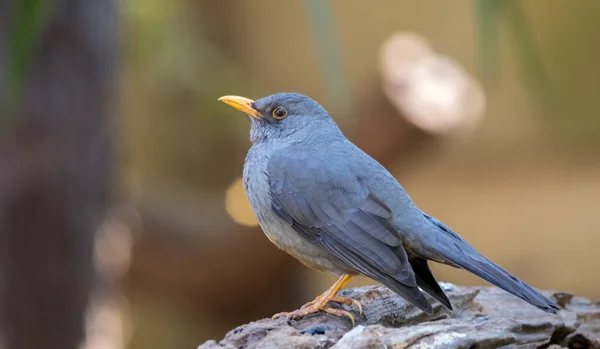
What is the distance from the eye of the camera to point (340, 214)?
11.3 feet

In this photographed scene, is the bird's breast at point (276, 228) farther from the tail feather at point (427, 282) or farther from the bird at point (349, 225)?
the tail feather at point (427, 282)

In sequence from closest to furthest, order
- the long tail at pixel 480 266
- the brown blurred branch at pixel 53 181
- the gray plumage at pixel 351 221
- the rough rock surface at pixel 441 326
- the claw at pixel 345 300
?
the rough rock surface at pixel 441 326 → the long tail at pixel 480 266 → the gray plumage at pixel 351 221 → the claw at pixel 345 300 → the brown blurred branch at pixel 53 181

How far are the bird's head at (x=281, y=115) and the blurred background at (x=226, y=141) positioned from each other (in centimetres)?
47

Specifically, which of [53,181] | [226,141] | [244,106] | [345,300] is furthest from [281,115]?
[226,141]

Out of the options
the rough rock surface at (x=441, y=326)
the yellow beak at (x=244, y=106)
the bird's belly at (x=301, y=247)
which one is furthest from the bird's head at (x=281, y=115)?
the rough rock surface at (x=441, y=326)

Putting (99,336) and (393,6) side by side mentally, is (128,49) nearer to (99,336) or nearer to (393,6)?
(99,336)

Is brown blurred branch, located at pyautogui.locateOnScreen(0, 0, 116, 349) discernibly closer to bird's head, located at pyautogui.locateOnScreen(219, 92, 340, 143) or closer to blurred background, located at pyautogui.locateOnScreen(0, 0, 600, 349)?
blurred background, located at pyautogui.locateOnScreen(0, 0, 600, 349)

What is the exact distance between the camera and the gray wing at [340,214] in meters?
3.21

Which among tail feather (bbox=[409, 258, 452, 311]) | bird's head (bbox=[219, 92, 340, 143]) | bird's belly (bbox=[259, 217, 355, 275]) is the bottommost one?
tail feather (bbox=[409, 258, 452, 311])

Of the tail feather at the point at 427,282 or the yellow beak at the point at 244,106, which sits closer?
the tail feather at the point at 427,282

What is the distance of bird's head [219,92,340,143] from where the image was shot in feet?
13.2

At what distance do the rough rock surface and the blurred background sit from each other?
893 millimetres

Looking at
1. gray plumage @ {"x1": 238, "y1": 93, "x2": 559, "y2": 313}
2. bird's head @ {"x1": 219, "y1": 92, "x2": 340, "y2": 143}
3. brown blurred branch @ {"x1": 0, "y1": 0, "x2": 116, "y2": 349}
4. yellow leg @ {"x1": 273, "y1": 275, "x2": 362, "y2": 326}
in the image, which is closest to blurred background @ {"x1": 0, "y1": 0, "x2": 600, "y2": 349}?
brown blurred branch @ {"x1": 0, "y1": 0, "x2": 116, "y2": 349}

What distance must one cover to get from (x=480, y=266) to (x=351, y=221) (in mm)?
589
